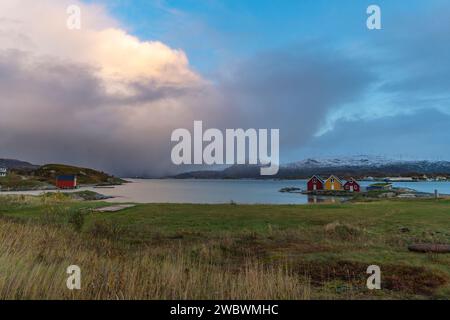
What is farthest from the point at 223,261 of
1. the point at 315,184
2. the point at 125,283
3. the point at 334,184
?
the point at 315,184

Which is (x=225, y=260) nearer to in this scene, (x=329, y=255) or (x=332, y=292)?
(x=329, y=255)

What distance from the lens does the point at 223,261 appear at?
36.5 ft

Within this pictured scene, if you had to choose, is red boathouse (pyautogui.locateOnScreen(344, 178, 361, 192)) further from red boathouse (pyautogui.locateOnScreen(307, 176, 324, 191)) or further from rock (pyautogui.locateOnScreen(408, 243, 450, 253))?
rock (pyautogui.locateOnScreen(408, 243, 450, 253))

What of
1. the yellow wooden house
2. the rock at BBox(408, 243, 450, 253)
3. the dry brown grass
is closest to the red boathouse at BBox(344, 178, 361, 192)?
the yellow wooden house

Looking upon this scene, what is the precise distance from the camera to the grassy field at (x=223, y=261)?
6602 mm

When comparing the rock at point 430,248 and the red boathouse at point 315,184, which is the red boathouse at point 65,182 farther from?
the rock at point 430,248

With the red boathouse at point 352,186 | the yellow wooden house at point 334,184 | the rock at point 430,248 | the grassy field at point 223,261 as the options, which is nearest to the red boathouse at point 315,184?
the yellow wooden house at point 334,184

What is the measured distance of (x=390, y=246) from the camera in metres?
13.2

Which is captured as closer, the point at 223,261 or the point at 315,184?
the point at 223,261

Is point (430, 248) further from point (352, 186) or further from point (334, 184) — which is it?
point (334, 184)

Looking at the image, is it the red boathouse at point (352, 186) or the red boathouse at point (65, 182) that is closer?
the red boathouse at point (352, 186)
